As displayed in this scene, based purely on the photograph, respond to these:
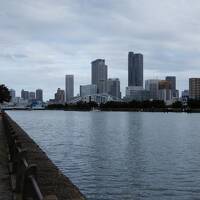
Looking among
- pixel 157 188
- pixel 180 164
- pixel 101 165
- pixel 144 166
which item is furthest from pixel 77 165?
pixel 157 188

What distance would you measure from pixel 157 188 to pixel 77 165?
9.00 m

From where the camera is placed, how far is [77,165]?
98.6ft

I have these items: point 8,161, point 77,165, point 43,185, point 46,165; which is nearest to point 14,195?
point 43,185

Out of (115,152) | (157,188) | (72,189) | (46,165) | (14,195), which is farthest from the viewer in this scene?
(115,152)

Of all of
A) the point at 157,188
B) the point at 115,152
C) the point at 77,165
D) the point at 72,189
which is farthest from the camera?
the point at 115,152

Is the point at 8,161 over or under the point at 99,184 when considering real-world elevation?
over

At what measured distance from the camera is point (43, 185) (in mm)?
14148

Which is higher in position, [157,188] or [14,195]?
[14,195]

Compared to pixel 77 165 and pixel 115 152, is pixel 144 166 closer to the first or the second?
pixel 77 165

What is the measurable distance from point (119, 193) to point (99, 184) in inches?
91.1

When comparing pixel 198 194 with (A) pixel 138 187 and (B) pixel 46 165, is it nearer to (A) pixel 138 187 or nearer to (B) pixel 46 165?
(A) pixel 138 187

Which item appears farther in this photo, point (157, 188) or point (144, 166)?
point (144, 166)

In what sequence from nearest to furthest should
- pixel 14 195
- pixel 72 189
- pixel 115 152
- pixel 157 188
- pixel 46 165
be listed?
pixel 14 195 → pixel 72 189 → pixel 46 165 → pixel 157 188 → pixel 115 152

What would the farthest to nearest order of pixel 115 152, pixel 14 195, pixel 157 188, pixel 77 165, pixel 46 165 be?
pixel 115 152 → pixel 77 165 → pixel 157 188 → pixel 46 165 → pixel 14 195
